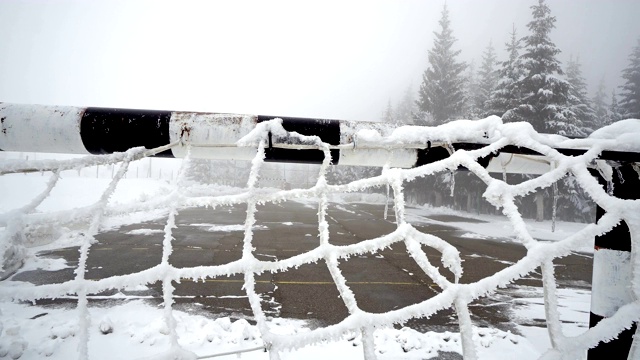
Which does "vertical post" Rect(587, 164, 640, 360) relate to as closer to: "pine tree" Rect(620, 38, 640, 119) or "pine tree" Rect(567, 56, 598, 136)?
"pine tree" Rect(567, 56, 598, 136)

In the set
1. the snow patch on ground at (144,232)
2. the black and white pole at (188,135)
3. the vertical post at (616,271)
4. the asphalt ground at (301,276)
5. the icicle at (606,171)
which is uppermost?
the black and white pole at (188,135)

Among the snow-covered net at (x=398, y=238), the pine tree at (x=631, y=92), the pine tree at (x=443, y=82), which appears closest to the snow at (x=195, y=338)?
the snow-covered net at (x=398, y=238)

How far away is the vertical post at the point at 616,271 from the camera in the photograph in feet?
5.08

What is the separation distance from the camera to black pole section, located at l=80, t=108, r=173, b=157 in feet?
4.87

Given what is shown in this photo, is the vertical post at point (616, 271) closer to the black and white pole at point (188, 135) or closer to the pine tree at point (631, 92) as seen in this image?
the black and white pole at point (188, 135)

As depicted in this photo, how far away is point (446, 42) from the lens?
27.3 metres

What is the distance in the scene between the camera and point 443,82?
87.0ft

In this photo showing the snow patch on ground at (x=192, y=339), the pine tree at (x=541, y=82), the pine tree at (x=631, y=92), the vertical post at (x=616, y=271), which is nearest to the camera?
the vertical post at (x=616, y=271)

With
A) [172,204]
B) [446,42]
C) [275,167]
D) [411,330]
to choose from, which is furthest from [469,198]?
[275,167]

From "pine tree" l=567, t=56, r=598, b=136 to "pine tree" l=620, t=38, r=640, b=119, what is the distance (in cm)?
239

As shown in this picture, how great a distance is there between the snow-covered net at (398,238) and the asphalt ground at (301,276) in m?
3.16

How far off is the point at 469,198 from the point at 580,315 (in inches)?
814

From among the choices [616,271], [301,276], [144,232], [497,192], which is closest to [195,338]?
[301,276]

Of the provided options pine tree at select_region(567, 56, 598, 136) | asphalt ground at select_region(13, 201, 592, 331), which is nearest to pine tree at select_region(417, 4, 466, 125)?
pine tree at select_region(567, 56, 598, 136)
